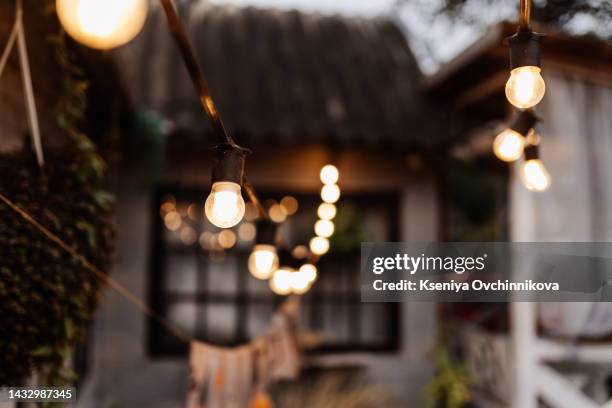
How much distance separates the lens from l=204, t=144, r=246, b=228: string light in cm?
167

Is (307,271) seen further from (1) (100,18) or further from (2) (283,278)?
(1) (100,18)

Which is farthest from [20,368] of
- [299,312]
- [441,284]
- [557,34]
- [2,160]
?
[299,312]

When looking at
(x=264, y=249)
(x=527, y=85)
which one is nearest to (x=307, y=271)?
(x=264, y=249)

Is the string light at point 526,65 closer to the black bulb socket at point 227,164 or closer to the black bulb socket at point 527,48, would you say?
the black bulb socket at point 527,48

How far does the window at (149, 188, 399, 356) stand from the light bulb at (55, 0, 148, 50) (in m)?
4.45

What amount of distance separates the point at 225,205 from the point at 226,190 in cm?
5

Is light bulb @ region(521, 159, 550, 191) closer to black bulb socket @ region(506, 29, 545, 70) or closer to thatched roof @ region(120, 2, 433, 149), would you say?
black bulb socket @ region(506, 29, 545, 70)

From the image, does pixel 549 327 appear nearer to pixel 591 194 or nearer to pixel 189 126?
pixel 591 194

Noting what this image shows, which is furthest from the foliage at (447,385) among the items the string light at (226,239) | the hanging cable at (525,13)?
the hanging cable at (525,13)

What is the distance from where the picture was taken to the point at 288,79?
6.14 m

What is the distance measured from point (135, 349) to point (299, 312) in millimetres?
1651

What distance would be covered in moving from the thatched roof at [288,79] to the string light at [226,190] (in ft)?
11.8

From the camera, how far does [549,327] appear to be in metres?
4.52

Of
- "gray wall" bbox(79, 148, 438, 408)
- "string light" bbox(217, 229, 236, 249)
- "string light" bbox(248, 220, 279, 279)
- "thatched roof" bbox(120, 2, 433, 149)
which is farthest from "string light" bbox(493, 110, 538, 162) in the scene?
"string light" bbox(217, 229, 236, 249)
